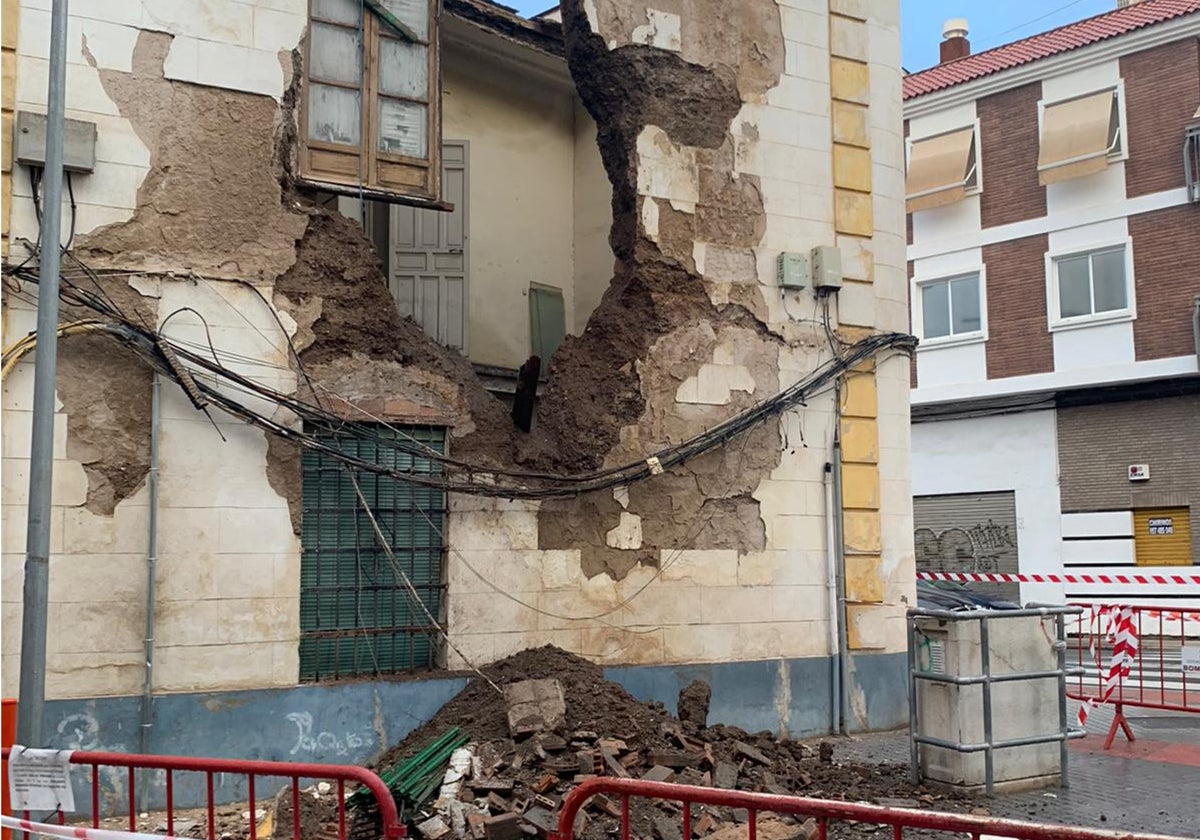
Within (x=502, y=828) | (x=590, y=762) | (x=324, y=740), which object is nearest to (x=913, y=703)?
(x=590, y=762)

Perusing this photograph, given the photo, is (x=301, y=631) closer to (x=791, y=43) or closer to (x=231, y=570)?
(x=231, y=570)

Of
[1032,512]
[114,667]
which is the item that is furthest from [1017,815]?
[1032,512]

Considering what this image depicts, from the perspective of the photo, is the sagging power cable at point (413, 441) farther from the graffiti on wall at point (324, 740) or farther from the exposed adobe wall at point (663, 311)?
the graffiti on wall at point (324, 740)

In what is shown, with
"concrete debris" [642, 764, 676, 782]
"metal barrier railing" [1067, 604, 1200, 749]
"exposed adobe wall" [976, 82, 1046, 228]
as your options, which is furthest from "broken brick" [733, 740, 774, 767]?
"exposed adobe wall" [976, 82, 1046, 228]

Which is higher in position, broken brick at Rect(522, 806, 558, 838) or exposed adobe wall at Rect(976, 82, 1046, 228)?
exposed adobe wall at Rect(976, 82, 1046, 228)

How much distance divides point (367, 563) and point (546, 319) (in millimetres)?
5414

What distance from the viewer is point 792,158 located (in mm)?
11266

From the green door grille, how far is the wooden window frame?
194 cm

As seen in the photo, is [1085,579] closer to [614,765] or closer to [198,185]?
[614,765]

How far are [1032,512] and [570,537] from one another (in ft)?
46.8

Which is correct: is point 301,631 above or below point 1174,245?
below

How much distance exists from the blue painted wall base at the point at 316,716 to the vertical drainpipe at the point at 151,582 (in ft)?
0.15

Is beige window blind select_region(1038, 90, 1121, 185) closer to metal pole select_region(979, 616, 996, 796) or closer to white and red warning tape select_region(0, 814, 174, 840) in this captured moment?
metal pole select_region(979, 616, 996, 796)

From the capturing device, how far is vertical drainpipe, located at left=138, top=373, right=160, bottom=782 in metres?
7.93
